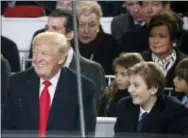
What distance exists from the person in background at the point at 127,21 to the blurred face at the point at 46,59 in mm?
606

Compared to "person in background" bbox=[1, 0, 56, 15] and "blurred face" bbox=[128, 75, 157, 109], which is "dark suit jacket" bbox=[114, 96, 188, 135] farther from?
"person in background" bbox=[1, 0, 56, 15]

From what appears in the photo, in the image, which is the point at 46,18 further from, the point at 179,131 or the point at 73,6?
the point at 179,131

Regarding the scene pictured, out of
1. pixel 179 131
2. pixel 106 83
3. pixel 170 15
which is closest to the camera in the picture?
pixel 179 131

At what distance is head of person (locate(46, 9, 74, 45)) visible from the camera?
407 centimetres

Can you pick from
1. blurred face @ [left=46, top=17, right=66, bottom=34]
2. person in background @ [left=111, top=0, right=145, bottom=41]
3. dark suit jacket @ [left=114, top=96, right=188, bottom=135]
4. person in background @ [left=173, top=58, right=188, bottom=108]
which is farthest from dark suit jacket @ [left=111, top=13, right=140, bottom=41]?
dark suit jacket @ [left=114, top=96, right=188, bottom=135]

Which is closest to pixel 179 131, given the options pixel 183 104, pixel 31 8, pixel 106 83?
pixel 183 104

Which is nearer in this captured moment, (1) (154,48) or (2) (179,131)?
(2) (179,131)

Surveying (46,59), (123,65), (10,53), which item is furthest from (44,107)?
(123,65)

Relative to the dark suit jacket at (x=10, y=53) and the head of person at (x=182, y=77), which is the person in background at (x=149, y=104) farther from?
the dark suit jacket at (x=10, y=53)

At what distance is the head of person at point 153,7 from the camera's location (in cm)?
415

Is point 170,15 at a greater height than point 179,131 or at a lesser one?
greater

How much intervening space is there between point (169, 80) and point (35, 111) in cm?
70

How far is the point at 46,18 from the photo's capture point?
4.38m

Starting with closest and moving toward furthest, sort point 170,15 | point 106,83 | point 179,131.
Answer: point 179,131
point 106,83
point 170,15
